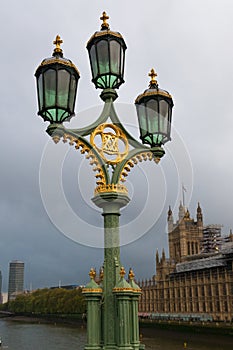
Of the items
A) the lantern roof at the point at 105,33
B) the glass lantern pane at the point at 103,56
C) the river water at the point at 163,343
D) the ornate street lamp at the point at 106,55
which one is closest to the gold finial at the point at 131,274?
the ornate street lamp at the point at 106,55

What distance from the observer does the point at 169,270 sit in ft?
266

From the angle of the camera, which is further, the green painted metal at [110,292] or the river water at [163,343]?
the river water at [163,343]

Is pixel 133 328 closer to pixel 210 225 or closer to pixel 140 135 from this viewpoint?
pixel 140 135

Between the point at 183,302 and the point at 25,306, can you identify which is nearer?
the point at 183,302

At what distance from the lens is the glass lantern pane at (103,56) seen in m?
5.18

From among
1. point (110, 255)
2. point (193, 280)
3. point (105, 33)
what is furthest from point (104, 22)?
point (193, 280)

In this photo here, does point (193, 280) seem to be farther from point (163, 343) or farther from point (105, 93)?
point (105, 93)

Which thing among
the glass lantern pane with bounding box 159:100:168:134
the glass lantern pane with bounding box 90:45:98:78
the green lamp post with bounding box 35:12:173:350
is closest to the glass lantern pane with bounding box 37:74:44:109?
the green lamp post with bounding box 35:12:173:350

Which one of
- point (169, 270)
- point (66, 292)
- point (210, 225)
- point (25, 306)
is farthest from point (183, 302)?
point (25, 306)

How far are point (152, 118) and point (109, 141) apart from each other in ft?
2.37

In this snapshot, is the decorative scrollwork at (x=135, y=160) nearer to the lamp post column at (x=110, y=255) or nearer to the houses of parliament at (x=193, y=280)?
the lamp post column at (x=110, y=255)

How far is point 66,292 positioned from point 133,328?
109m

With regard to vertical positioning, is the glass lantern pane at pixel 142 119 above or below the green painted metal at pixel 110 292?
above

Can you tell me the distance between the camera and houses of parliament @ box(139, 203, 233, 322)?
59188 millimetres
